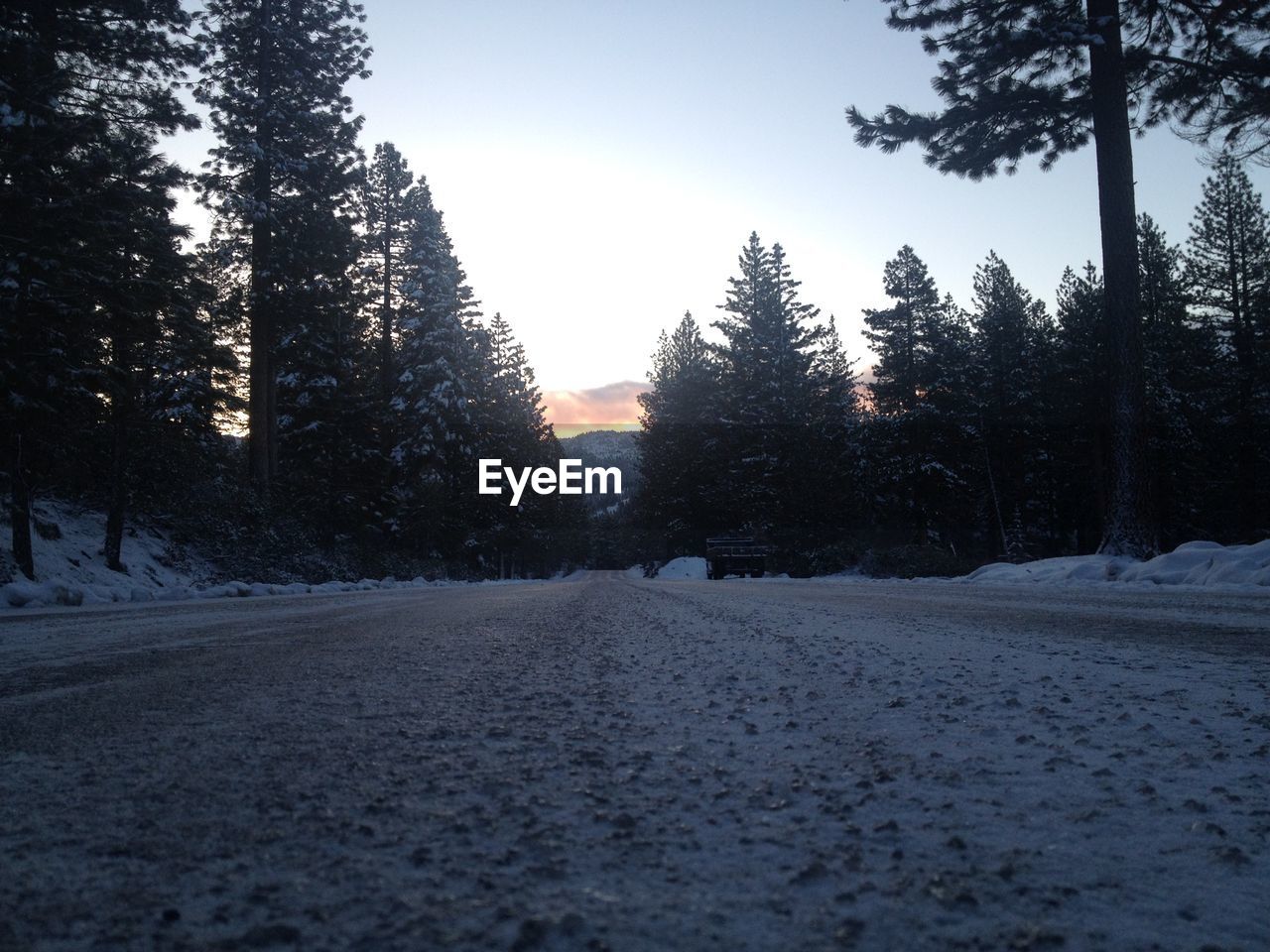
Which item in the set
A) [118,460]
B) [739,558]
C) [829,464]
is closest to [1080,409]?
[829,464]

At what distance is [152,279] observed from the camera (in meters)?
15.2

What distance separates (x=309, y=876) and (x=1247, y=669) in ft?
9.64

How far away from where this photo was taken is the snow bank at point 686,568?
46.7 metres

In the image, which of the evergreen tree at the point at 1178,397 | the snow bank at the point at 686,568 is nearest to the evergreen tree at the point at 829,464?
the snow bank at the point at 686,568

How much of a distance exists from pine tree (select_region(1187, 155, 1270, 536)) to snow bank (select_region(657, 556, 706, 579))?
27414mm

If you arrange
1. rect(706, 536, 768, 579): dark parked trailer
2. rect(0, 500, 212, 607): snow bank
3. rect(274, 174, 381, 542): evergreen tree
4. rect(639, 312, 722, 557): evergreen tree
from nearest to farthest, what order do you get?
rect(0, 500, 212, 607): snow bank < rect(274, 174, 381, 542): evergreen tree < rect(706, 536, 768, 579): dark parked trailer < rect(639, 312, 722, 557): evergreen tree

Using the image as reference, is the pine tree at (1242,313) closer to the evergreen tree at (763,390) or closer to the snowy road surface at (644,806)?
the evergreen tree at (763,390)

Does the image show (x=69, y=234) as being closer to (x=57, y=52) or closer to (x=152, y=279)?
(x=152, y=279)

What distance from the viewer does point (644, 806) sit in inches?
51.4

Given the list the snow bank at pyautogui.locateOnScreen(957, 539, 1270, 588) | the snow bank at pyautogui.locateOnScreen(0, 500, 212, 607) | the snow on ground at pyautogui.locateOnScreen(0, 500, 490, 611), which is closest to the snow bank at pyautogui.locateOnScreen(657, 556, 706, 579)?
the snow on ground at pyautogui.locateOnScreen(0, 500, 490, 611)

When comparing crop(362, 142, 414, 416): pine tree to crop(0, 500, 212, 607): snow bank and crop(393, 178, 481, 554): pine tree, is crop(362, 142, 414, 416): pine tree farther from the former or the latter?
crop(0, 500, 212, 607): snow bank

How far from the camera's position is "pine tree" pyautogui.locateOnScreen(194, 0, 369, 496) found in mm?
23766

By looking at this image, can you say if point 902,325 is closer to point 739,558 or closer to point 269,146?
point 739,558

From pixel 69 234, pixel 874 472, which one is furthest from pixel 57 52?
pixel 874 472
